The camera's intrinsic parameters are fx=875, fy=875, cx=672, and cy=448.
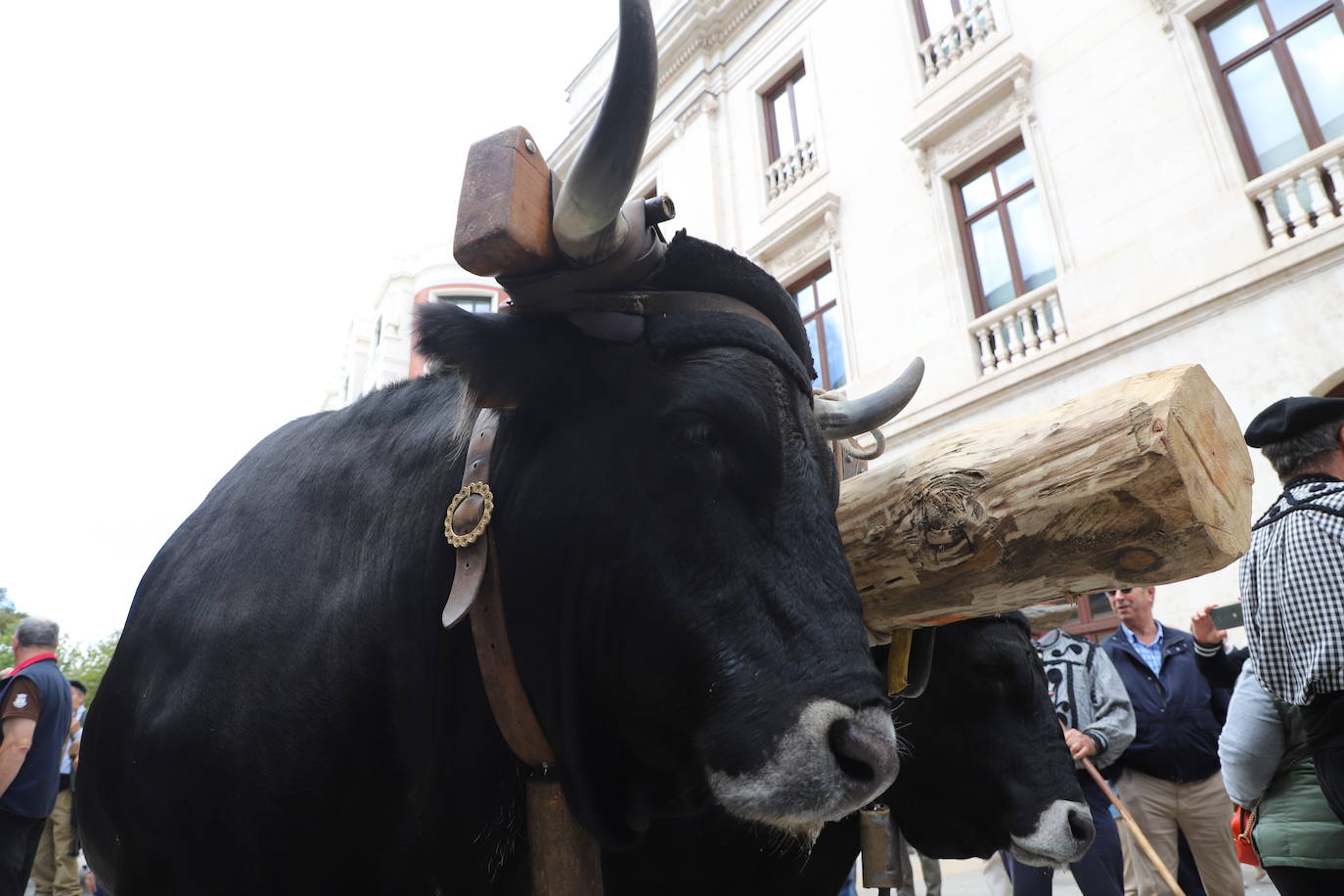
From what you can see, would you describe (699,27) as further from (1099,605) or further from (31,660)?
(31,660)

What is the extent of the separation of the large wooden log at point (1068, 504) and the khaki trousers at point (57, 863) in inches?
333

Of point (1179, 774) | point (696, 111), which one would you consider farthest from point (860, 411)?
point (696, 111)

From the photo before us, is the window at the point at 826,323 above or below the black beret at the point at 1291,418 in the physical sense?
above

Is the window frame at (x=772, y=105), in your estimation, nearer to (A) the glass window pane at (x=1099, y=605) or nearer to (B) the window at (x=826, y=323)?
(B) the window at (x=826, y=323)

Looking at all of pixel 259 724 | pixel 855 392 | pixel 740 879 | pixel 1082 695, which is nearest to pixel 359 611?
pixel 259 724

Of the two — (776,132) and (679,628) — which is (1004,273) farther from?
(679,628)

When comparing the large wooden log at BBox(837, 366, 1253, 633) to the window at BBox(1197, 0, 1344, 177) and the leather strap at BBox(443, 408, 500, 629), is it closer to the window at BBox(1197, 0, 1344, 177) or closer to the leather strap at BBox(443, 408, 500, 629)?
the leather strap at BBox(443, 408, 500, 629)

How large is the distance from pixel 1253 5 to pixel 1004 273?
3.75m

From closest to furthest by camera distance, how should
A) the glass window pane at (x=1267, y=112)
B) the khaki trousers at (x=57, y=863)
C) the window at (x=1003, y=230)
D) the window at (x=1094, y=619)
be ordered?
the khaki trousers at (x=57, y=863), the glass window pane at (x=1267, y=112), the window at (x=1094, y=619), the window at (x=1003, y=230)

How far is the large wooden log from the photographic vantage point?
163 cm

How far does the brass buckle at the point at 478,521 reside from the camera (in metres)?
1.76

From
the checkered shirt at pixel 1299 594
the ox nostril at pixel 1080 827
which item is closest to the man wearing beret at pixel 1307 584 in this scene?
the checkered shirt at pixel 1299 594

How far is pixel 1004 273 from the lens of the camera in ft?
37.9

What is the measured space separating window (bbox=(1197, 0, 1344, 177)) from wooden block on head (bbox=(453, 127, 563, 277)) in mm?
9843
